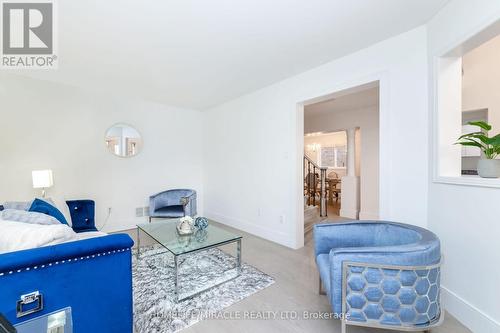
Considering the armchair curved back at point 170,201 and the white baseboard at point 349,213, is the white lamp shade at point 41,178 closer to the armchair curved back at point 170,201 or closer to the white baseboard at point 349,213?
the armchair curved back at point 170,201

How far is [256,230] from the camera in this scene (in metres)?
3.74

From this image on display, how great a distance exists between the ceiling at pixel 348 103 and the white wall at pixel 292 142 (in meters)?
1.35

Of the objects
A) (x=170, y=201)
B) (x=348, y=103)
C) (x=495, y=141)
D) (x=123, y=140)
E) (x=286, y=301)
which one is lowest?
(x=286, y=301)

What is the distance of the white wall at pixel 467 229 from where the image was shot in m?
1.46

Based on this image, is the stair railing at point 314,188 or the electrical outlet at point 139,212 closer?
the electrical outlet at point 139,212

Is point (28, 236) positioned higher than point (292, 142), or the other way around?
point (292, 142)

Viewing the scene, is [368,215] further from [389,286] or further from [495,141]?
[389,286]

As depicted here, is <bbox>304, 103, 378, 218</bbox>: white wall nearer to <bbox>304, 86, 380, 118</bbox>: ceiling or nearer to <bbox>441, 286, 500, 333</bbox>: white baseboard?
<bbox>304, 86, 380, 118</bbox>: ceiling

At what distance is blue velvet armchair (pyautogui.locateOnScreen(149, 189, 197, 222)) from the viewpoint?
361 cm

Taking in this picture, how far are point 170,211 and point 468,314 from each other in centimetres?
363

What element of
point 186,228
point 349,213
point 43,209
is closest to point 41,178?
point 43,209

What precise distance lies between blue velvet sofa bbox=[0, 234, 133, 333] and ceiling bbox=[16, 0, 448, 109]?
1848 millimetres

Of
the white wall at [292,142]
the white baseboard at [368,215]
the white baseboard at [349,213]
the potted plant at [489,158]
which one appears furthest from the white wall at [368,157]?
the potted plant at [489,158]

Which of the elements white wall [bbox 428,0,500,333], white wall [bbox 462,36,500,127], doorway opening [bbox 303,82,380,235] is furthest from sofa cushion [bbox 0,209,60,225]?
white wall [bbox 462,36,500,127]
